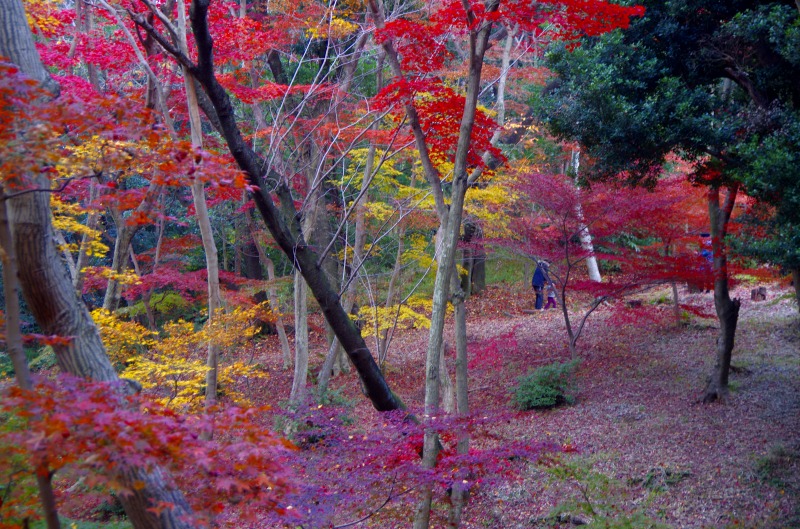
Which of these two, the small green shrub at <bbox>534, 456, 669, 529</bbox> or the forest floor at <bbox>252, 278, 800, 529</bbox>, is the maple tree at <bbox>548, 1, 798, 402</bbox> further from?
the small green shrub at <bbox>534, 456, 669, 529</bbox>

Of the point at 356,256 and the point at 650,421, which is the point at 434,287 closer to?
the point at 356,256

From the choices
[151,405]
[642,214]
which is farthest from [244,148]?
[642,214]

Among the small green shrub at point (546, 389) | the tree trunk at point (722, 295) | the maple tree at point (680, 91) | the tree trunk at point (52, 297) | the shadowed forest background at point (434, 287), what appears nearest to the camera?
the shadowed forest background at point (434, 287)

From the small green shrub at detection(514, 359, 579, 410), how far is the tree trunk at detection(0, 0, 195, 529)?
250 inches

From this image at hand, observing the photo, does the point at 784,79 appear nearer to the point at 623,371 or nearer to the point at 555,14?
the point at 555,14

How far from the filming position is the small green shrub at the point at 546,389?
8695 millimetres

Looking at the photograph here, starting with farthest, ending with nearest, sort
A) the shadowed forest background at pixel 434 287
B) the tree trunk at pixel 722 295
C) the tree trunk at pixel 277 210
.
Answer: the tree trunk at pixel 722 295
the tree trunk at pixel 277 210
the shadowed forest background at pixel 434 287

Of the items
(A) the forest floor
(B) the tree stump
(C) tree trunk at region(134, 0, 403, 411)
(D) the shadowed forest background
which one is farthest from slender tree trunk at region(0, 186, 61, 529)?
(B) the tree stump

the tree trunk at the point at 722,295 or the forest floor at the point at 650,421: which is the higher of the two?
the tree trunk at the point at 722,295

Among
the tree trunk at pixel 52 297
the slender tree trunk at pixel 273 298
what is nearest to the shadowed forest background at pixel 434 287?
the tree trunk at pixel 52 297

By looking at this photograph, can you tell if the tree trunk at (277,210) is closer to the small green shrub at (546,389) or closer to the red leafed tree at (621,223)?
the small green shrub at (546,389)

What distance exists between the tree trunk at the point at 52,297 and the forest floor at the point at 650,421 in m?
3.16

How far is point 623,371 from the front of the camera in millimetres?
9578

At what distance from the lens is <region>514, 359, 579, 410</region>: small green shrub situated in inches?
342
